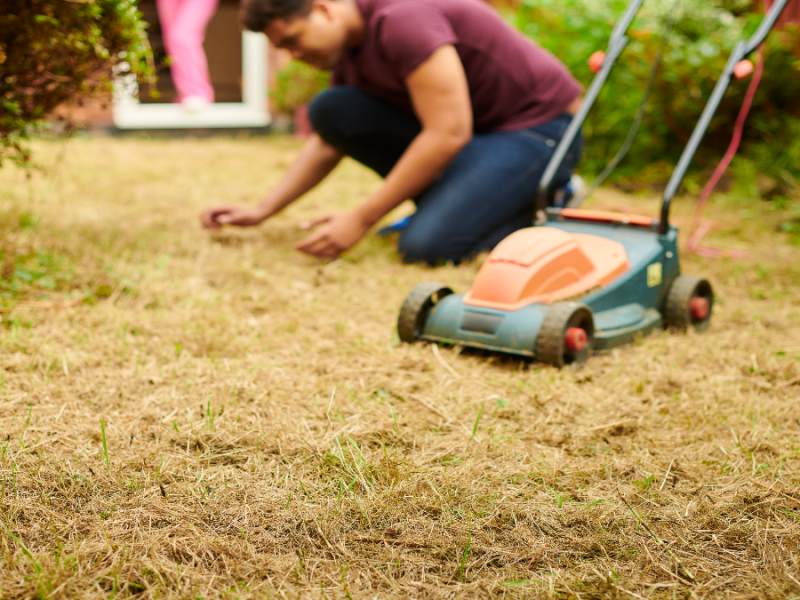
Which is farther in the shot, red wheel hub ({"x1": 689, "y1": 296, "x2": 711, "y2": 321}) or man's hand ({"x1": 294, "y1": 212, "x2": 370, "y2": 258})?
man's hand ({"x1": 294, "y1": 212, "x2": 370, "y2": 258})

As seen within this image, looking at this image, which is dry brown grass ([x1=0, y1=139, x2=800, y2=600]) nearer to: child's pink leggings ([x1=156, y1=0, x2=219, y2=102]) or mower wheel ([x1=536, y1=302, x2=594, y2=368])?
mower wheel ([x1=536, y1=302, x2=594, y2=368])

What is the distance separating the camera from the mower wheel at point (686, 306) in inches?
75.7

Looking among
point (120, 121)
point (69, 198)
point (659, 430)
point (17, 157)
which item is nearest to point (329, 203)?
point (69, 198)

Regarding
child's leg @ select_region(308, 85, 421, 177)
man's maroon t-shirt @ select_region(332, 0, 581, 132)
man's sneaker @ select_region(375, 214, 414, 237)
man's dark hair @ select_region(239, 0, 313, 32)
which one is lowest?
man's sneaker @ select_region(375, 214, 414, 237)

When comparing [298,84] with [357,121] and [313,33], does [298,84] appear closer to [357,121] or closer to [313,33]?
[357,121]

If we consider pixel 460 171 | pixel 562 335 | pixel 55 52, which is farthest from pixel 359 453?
pixel 460 171

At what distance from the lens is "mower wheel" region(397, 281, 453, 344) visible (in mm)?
1769

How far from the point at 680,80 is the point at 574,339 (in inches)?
122

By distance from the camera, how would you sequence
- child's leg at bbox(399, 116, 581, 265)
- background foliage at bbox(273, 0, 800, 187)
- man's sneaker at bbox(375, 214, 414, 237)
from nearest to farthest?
child's leg at bbox(399, 116, 581, 265)
man's sneaker at bbox(375, 214, 414, 237)
background foliage at bbox(273, 0, 800, 187)

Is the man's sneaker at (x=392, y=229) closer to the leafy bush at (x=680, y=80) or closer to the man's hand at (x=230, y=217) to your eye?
the man's hand at (x=230, y=217)

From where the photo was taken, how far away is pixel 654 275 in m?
1.92

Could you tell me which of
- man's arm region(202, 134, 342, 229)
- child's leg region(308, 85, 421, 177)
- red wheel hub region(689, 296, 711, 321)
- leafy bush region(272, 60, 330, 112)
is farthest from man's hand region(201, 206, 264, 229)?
leafy bush region(272, 60, 330, 112)

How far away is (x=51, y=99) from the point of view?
2207mm

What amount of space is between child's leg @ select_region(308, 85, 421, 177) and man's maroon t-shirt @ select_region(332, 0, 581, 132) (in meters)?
0.05
